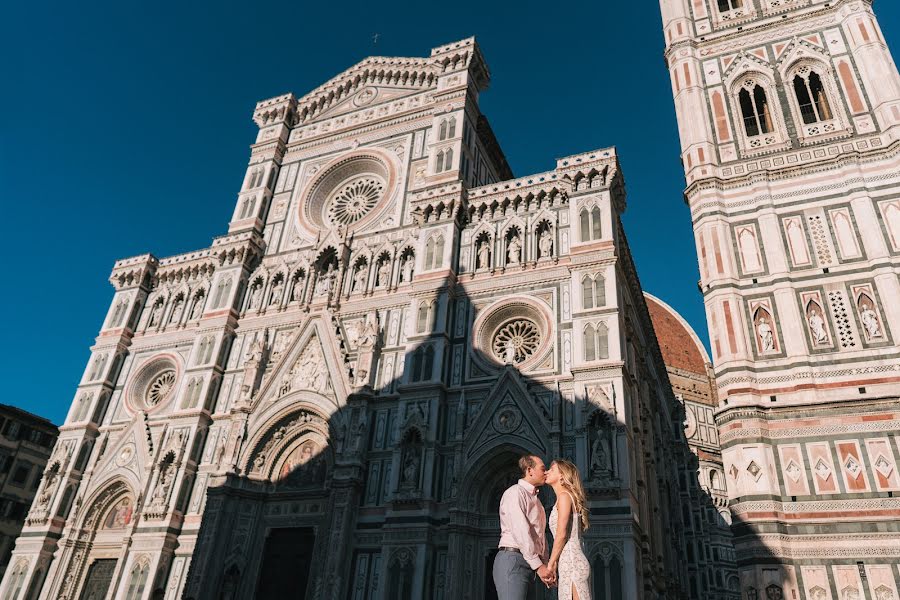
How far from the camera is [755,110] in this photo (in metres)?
22.3

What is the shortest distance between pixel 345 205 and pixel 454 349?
35.8 ft

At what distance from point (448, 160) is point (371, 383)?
400 inches

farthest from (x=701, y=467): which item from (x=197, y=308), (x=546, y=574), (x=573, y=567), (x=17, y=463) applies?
(x=17, y=463)

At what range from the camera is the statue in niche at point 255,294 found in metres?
28.1

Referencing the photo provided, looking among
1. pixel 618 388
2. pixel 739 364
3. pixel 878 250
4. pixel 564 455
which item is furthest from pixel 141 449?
pixel 878 250

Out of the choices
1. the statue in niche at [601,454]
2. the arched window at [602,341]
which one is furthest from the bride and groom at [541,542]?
Answer: the arched window at [602,341]

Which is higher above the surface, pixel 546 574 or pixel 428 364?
pixel 428 364

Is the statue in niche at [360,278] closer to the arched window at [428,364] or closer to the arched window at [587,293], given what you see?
the arched window at [428,364]

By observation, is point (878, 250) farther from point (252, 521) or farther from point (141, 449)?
point (141, 449)

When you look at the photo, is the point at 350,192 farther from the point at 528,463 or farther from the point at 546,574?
the point at 546,574

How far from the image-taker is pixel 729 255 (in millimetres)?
19562

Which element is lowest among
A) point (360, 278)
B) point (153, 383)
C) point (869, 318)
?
point (869, 318)

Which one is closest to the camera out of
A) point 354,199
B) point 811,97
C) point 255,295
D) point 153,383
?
point 811,97

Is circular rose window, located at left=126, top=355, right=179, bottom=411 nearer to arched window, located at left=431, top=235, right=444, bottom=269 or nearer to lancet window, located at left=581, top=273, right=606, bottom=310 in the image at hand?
arched window, located at left=431, top=235, right=444, bottom=269
